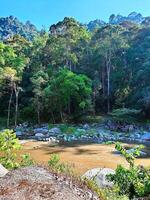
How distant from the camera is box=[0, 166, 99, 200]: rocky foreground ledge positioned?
3607 millimetres

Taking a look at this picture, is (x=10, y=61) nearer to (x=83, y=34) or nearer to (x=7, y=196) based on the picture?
(x=83, y=34)

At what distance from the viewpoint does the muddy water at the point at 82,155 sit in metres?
17.8

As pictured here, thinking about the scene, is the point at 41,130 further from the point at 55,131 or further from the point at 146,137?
the point at 146,137

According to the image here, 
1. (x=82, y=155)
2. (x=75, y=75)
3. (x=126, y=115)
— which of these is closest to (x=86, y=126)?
(x=126, y=115)

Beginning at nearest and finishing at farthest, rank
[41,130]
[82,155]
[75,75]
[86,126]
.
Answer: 1. [82,155]
2. [41,130]
3. [86,126]
4. [75,75]

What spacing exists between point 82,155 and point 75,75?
18.8 meters

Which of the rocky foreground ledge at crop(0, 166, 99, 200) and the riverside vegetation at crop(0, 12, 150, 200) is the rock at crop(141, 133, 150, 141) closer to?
the riverside vegetation at crop(0, 12, 150, 200)

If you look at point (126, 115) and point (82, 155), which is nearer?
point (82, 155)

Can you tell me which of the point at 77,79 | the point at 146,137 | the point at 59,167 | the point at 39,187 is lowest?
the point at 146,137

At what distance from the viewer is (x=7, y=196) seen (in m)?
3.58

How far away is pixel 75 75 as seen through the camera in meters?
38.7

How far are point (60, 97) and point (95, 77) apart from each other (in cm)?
884

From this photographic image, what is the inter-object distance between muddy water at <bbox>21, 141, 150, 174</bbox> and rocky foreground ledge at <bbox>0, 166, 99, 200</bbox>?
11.7 metres

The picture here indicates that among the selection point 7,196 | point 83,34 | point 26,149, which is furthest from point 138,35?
point 7,196
